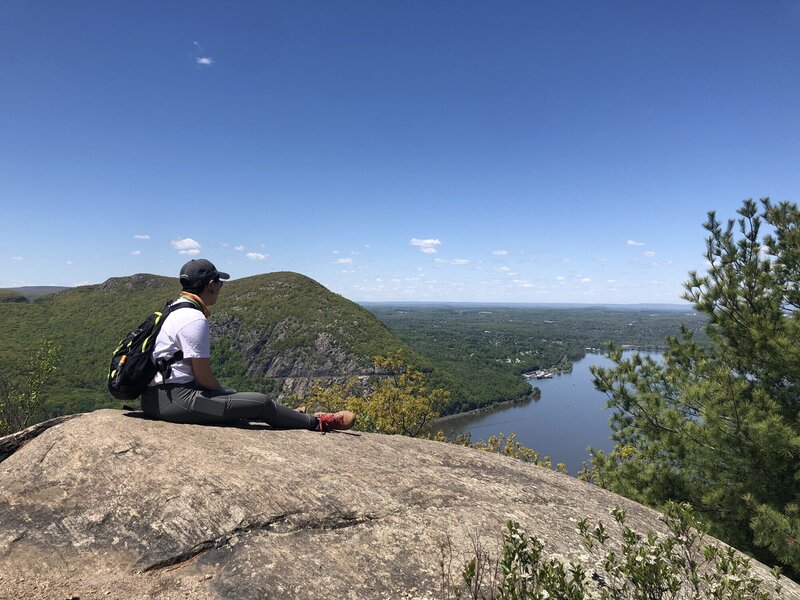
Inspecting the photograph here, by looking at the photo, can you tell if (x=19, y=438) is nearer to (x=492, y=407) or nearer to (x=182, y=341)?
(x=182, y=341)

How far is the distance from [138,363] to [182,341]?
560mm

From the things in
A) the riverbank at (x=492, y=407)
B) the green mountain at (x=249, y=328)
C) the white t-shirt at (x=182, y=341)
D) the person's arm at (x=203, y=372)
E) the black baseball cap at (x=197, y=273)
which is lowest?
the riverbank at (x=492, y=407)

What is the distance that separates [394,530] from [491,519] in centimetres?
101

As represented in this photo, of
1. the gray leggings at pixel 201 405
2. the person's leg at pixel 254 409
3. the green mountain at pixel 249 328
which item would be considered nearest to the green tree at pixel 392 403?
the person's leg at pixel 254 409

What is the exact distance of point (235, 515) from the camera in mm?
3762

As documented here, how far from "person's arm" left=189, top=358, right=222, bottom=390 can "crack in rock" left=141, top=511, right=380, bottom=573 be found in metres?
1.88

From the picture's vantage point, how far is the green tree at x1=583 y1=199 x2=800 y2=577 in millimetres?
7859

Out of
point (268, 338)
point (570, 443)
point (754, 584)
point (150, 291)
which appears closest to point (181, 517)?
point (754, 584)

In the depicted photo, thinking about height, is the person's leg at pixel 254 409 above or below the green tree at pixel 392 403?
above

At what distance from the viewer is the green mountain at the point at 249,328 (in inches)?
3932

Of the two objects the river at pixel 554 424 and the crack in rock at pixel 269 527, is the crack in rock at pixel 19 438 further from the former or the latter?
the river at pixel 554 424

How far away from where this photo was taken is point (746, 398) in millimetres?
8445

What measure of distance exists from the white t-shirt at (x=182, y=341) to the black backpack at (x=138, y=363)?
2.1 inches

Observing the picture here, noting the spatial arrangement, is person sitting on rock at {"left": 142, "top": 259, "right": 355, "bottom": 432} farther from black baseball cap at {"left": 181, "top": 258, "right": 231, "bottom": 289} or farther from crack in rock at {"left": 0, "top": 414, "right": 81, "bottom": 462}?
crack in rock at {"left": 0, "top": 414, "right": 81, "bottom": 462}
